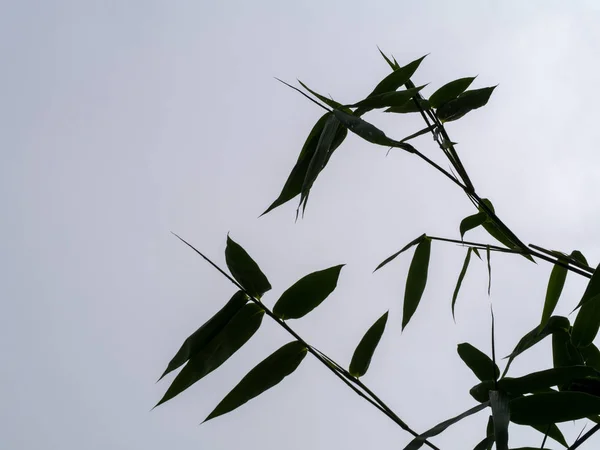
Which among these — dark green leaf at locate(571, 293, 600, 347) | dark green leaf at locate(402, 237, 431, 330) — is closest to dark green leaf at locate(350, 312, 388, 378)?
dark green leaf at locate(402, 237, 431, 330)

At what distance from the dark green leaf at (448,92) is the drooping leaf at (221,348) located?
338 mm

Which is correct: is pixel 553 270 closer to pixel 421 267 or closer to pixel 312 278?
pixel 421 267

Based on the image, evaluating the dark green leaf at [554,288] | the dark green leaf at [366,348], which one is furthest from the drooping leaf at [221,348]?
the dark green leaf at [554,288]

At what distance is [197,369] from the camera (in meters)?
0.60

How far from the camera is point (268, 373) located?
614 millimetres

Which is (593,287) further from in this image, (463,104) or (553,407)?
(463,104)

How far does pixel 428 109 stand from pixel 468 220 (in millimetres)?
144

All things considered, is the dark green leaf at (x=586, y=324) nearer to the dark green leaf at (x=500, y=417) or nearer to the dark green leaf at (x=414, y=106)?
the dark green leaf at (x=500, y=417)

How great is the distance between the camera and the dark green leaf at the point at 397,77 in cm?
68

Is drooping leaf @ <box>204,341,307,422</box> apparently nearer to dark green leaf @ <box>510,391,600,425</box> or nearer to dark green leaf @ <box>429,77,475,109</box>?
dark green leaf @ <box>510,391,600,425</box>

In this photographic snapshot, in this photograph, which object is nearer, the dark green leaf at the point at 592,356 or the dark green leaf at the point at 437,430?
the dark green leaf at the point at 437,430

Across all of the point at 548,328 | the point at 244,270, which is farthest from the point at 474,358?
the point at 244,270

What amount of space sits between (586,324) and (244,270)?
0.32 m

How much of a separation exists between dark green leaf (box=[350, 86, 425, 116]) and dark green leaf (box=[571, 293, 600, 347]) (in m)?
0.26
